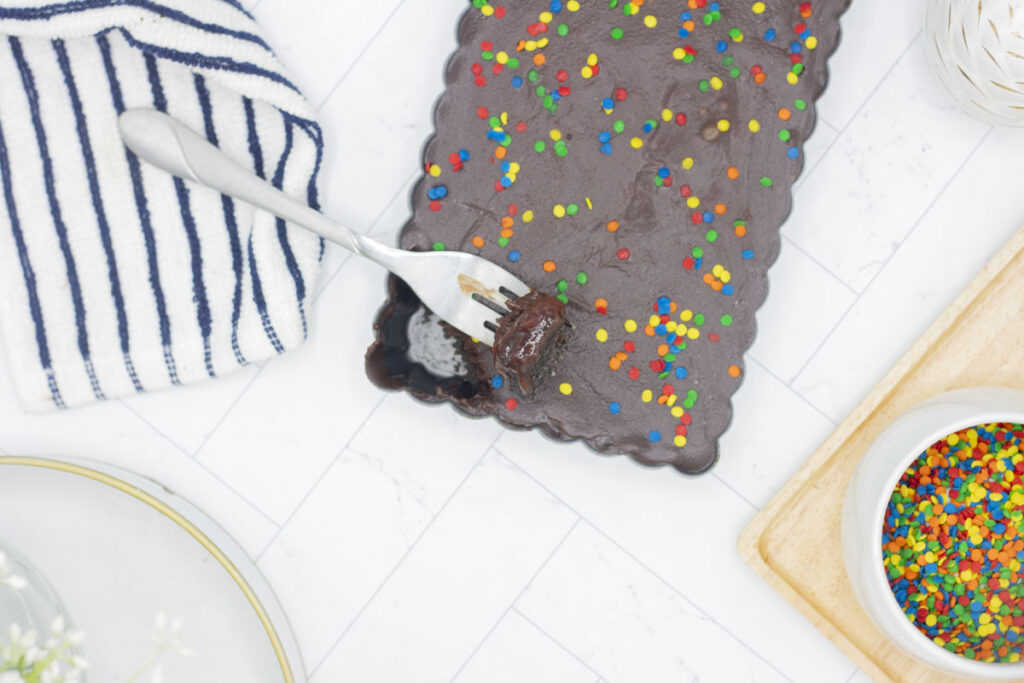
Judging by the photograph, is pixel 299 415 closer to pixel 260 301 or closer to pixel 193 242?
pixel 260 301

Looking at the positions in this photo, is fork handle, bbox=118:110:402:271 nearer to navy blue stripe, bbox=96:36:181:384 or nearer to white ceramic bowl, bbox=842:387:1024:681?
navy blue stripe, bbox=96:36:181:384

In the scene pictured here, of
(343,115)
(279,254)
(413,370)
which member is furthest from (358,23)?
(413,370)

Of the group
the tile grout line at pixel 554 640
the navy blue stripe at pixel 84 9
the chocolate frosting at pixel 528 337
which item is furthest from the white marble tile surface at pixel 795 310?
the navy blue stripe at pixel 84 9

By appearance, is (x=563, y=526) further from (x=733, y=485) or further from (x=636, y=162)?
(x=636, y=162)

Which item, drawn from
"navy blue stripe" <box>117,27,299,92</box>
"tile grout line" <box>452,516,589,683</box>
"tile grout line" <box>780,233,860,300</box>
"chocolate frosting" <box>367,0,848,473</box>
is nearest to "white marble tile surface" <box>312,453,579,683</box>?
"tile grout line" <box>452,516,589,683</box>

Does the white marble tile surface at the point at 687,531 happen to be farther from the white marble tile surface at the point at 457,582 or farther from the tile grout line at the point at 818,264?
the tile grout line at the point at 818,264

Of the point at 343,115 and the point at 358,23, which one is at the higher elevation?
the point at 358,23

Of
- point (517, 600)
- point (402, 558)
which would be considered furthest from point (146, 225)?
point (517, 600)
